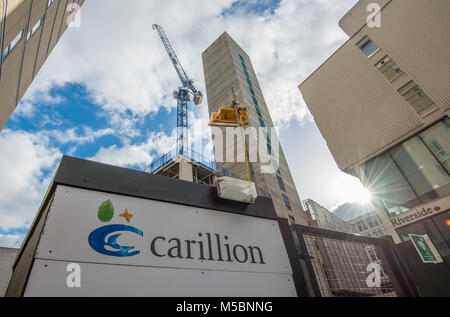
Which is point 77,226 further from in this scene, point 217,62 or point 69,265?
point 217,62

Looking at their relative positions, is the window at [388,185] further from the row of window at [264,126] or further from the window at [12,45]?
the window at [12,45]

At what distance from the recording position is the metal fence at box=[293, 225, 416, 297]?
4156mm

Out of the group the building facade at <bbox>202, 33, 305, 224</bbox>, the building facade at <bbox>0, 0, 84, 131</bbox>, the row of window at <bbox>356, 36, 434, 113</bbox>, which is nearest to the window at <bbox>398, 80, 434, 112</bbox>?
the row of window at <bbox>356, 36, 434, 113</bbox>

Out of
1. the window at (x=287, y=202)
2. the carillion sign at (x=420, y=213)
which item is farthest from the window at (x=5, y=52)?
the window at (x=287, y=202)

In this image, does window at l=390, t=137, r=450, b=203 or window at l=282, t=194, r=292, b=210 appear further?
window at l=282, t=194, r=292, b=210

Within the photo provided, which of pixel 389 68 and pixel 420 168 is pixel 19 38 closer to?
pixel 420 168

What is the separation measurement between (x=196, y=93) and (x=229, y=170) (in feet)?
92.5

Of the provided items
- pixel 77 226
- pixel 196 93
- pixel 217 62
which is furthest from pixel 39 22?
pixel 196 93

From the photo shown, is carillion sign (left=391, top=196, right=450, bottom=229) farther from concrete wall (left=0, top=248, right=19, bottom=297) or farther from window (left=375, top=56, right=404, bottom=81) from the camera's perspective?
concrete wall (left=0, top=248, right=19, bottom=297)

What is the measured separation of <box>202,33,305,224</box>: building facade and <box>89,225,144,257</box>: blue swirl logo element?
2928 cm

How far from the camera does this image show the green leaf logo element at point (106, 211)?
2.86 meters

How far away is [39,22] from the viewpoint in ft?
40.5

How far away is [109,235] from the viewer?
2.77 meters

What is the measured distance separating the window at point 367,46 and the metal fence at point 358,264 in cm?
2354
